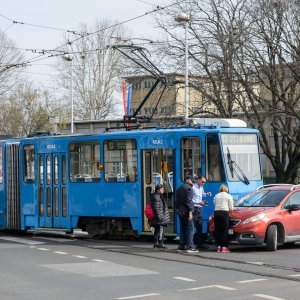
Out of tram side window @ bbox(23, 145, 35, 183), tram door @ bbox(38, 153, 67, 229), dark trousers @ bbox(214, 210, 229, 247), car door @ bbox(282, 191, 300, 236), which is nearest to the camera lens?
dark trousers @ bbox(214, 210, 229, 247)

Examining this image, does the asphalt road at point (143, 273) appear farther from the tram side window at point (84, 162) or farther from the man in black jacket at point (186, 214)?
the tram side window at point (84, 162)

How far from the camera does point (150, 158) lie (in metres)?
20.7

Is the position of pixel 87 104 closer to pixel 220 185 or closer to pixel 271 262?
pixel 220 185

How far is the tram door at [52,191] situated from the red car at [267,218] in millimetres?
5662

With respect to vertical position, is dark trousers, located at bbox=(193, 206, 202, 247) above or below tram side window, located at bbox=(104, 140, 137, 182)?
below

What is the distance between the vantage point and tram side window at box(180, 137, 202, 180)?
19766 mm

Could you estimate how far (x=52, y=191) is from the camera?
2338 cm

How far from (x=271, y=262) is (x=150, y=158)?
603 cm

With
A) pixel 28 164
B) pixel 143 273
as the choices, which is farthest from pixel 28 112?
pixel 143 273

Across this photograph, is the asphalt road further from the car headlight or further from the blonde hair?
the blonde hair

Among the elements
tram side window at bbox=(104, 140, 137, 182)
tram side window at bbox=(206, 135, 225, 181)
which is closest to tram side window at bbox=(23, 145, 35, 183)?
tram side window at bbox=(104, 140, 137, 182)

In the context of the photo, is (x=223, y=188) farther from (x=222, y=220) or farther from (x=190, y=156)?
(x=190, y=156)

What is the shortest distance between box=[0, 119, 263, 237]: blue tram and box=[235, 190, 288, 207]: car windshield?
0.50 meters

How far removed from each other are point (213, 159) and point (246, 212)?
190 centimetres
